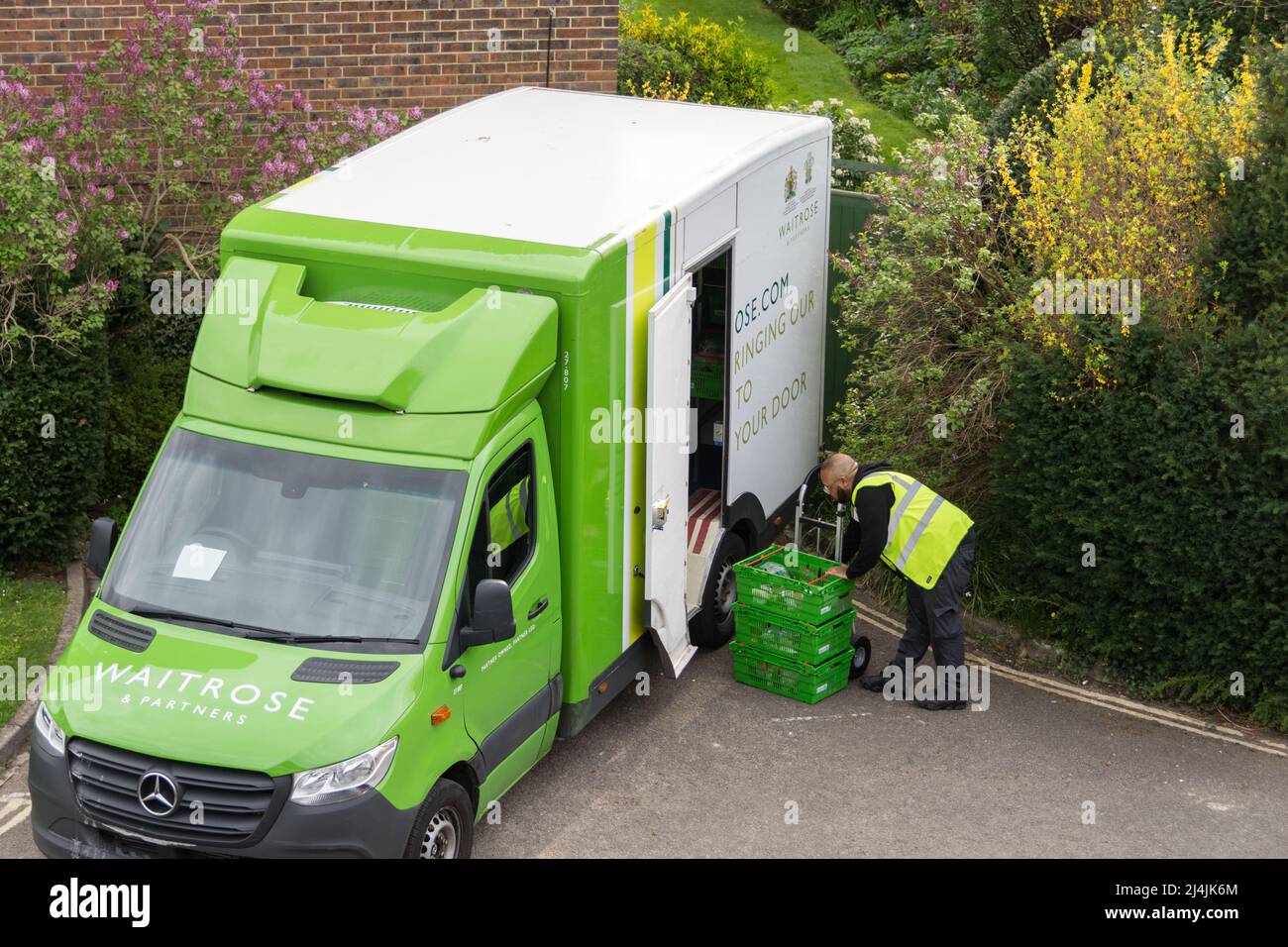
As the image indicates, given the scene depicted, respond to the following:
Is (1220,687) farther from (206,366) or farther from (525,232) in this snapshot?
(206,366)

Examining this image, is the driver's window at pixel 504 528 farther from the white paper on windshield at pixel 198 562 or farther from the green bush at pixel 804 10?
the green bush at pixel 804 10

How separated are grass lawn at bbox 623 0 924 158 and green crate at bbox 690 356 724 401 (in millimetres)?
6880

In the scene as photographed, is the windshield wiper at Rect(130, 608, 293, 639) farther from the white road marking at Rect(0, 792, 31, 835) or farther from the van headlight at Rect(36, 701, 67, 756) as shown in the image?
the white road marking at Rect(0, 792, 31, 835)

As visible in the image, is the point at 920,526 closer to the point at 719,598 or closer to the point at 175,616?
the point at 719,598

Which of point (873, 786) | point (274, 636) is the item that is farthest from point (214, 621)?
point (873, 786)

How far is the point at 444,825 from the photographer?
7.18 metres

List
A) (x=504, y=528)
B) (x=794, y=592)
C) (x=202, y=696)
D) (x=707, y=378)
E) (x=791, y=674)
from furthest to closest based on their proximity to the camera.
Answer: (x=707, y=378) → (x=791, y=674) → (x=794, y=592) → (x=504, y=528) → (x=202, y=696)

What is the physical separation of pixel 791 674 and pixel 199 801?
394 cm

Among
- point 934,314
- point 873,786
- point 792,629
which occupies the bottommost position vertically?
point 873,786

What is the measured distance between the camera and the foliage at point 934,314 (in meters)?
10.2

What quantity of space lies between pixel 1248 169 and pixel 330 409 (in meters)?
5.49

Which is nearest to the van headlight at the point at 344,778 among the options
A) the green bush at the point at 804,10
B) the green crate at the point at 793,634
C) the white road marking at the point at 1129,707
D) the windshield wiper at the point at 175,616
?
the windshield wiper at the point at 175,616

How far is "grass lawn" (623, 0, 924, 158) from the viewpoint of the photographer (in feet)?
58.3

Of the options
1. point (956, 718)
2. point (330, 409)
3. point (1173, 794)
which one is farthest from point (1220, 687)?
point (330, 409)
